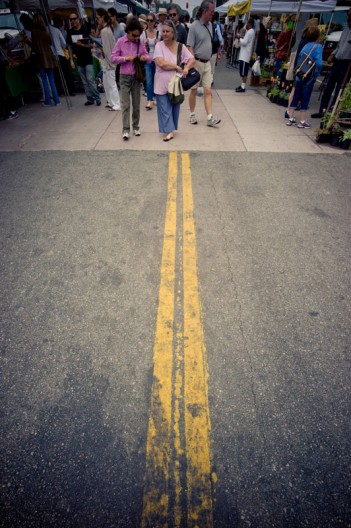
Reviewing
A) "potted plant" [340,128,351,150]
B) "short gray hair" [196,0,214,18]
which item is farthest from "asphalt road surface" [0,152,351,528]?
"short gray hair" [196,0,214,18]

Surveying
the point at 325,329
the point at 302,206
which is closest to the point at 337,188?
the point at 302,206

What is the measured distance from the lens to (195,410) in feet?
5.89

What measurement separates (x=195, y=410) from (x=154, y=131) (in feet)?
19.7

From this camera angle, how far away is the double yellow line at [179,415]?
1.46 meters

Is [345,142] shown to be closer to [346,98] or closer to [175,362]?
[346,98]

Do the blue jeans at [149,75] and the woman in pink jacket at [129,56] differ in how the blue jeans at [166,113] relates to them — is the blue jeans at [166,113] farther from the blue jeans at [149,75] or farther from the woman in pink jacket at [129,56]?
the blue jeans at [149,75]

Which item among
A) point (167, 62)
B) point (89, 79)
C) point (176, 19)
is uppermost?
point (176, 19)

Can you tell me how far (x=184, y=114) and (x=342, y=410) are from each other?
25.0 feet

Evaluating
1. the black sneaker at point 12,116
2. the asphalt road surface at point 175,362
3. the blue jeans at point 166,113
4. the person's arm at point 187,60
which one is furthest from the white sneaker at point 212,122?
the black sneaker at point 12,116

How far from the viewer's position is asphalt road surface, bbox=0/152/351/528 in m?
1.49

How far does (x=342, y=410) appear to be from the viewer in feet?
5.89

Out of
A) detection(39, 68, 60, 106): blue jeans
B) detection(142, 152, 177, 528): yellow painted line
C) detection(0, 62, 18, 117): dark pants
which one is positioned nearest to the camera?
detection(142, 152, 177, 528): yellow painted line

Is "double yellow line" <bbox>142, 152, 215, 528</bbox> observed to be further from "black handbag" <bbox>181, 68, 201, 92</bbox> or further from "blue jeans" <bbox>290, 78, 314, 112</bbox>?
"blue jeans" <bbox>290, 78, 314, 112</bbox>

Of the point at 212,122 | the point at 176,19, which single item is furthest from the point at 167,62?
the point at 176,19
